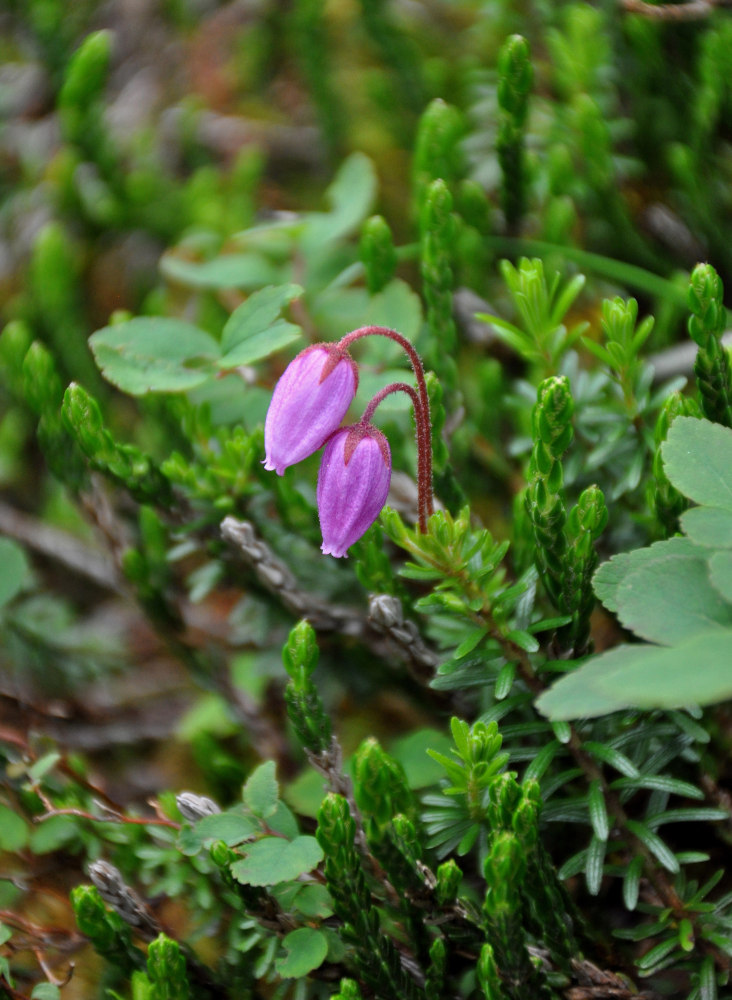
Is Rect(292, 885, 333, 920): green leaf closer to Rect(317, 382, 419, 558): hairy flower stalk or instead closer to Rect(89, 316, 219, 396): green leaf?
Rect(317, 382, 419, 558): hairy flower stalk

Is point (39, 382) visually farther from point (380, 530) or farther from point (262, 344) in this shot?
point (380, 530)

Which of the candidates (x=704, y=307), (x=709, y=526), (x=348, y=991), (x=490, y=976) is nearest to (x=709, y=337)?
(x=704, y=307)

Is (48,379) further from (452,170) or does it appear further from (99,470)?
(452,170)

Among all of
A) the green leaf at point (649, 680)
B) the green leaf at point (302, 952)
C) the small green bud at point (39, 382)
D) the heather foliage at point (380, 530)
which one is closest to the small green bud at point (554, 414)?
the heather foliage at point (380, 530)

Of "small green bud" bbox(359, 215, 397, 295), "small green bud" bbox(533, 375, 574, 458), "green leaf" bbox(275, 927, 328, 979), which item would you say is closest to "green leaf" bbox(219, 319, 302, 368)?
"small green bud" bbox(359, 215, 397, 295)

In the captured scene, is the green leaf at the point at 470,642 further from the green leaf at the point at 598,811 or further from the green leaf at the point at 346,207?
the green leaf at the point at 346,207

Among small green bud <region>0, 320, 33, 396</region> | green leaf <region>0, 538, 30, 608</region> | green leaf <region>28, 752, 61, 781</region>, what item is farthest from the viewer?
small green bud <region>0, 320, 33, 396</region>

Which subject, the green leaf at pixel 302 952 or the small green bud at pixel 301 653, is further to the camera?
the small green bud at pixel 301 653
